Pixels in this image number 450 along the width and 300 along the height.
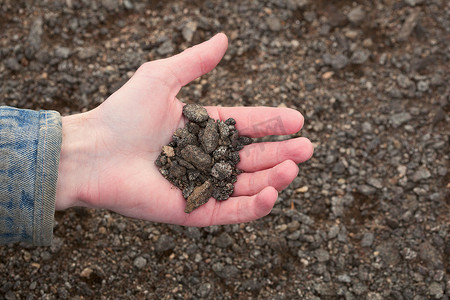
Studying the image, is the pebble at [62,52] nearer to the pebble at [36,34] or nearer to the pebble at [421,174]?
the pebble at [36,34]

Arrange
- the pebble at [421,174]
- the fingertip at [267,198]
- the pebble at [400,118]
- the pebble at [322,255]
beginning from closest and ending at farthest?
the fingertip at [267,198], the pebble at [322,255], the pebble at [421,174], the pebble at [400,118]

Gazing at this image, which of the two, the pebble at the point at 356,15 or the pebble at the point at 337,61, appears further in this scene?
the pebble at the point at 356,15

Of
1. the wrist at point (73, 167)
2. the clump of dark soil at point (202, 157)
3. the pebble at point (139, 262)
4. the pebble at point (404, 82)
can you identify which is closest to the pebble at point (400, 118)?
the pebble at point (404, 82)

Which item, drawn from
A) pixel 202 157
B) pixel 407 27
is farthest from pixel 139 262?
pixel 407 27

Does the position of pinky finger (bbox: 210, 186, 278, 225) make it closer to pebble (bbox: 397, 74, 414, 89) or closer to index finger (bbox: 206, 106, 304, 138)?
index finger (bbox: 206, 106, 304, 138)

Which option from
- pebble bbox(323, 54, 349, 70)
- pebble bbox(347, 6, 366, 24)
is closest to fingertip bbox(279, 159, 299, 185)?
pebble bbox(323, 54, 349, 70)
